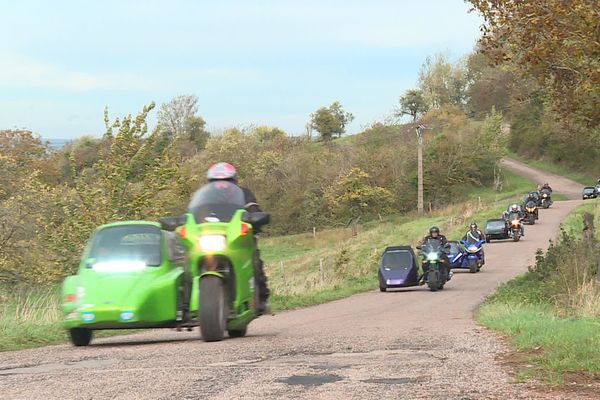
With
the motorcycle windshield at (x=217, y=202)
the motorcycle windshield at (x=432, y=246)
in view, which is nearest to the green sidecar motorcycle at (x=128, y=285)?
the motorcycle windshield at (x=217, y=202)

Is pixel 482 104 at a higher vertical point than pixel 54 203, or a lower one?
higher

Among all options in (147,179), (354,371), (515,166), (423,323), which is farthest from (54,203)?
(515,166)

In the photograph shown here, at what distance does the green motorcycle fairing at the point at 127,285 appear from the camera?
11312 millimetres

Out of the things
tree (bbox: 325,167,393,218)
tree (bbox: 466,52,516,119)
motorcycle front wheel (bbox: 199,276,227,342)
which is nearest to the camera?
motorcycle front wheel (bbox: 199,276,227,342)

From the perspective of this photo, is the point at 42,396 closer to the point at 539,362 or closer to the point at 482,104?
the point at 539,362

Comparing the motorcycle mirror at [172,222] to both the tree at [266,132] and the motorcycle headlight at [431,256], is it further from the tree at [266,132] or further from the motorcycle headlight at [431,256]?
the tree at [266,132]

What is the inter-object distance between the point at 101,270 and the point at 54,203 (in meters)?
23.7

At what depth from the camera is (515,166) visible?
343 ft

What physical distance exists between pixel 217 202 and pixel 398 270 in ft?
57.5

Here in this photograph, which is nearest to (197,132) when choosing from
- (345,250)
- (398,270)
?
(345,250)

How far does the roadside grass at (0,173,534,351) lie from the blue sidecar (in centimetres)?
122

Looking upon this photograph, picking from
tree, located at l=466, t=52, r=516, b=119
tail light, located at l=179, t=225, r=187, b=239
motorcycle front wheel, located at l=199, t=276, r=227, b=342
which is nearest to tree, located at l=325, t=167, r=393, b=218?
tree, located at l=466, t=52, r=516, b=119

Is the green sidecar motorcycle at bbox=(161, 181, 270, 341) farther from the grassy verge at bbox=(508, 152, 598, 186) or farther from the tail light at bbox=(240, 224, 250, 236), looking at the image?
the grassy verge at bbox=(508, 152, 598, 186)

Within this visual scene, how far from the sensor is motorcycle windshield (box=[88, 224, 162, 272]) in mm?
11925
